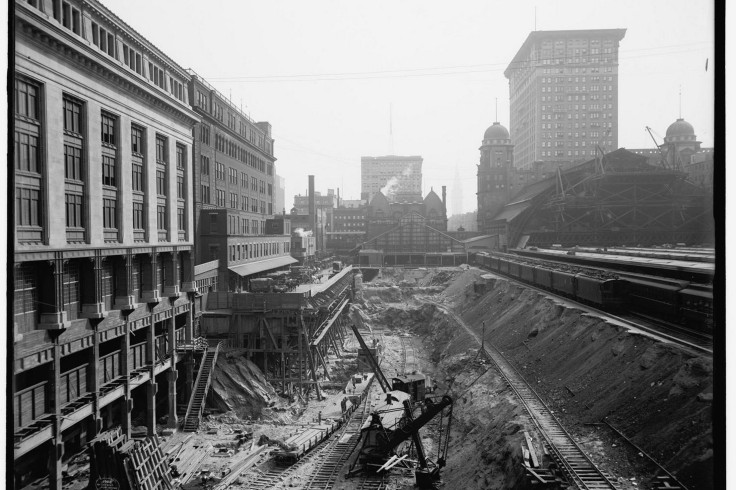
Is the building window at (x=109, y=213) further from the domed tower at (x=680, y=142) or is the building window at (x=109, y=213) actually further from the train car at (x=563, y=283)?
the train car at (x=563, y=283)

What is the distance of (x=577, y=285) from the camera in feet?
105

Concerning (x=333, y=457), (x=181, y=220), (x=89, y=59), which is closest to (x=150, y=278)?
(x=181, y=220)

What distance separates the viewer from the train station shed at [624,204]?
22.5m

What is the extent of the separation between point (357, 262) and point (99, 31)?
65.9 metres

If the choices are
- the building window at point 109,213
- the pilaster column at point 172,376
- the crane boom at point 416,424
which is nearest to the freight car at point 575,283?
the crane boom at point 416,424

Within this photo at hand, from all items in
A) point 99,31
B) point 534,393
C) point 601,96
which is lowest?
point 534,393

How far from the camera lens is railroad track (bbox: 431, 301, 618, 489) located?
1345 centimetres

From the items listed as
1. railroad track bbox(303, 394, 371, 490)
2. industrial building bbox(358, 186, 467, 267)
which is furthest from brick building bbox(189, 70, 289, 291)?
industrial building bbox(358, 186, 467, 267)

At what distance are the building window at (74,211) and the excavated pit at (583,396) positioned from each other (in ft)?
52.7

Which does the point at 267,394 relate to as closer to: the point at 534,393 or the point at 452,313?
the point at 534,393

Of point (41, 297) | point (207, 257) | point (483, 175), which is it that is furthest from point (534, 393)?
point (483, 175)

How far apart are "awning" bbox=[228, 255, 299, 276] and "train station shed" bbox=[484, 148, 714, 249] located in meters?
28.4

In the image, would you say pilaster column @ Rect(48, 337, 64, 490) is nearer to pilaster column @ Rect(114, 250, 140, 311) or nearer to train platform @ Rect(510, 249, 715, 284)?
pilaster column @ Rect(114, 250, 140, 311)

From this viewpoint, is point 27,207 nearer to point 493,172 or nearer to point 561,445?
point 561,445
